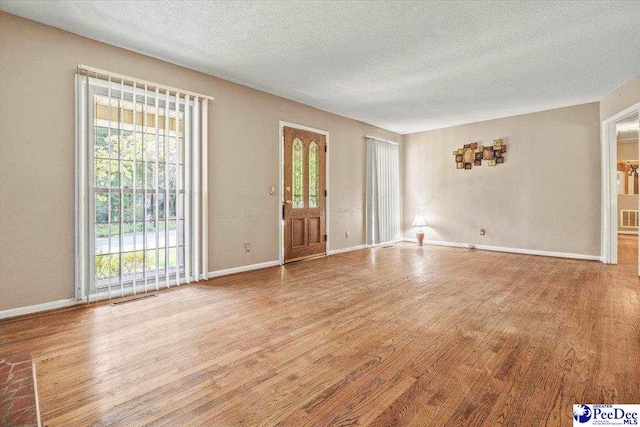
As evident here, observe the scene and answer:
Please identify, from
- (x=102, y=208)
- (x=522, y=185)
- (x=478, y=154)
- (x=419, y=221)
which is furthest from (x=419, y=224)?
(x=102, y=208)

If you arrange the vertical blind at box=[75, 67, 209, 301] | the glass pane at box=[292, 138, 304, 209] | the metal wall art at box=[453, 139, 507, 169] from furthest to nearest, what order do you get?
1. the metal wall art at box=[453, 139, 507, 169]
2. the glass pane at box=[292, 138, 304, 209]
3. the vertical blind at box=[75, 67, 209, 301]

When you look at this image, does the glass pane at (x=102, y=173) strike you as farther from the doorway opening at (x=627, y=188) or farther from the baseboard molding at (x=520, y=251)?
the doorway opening at (x=627, y=188)

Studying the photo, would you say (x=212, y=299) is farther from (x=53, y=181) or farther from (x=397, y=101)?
(x=397, y=101)

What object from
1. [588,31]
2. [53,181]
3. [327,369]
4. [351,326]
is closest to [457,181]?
[588,31]

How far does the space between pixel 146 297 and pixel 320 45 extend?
326cm

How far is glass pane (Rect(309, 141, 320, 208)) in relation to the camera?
5734mm

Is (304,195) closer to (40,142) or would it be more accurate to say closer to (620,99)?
(40,142)

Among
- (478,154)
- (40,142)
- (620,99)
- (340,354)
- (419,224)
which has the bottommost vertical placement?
(340,354)

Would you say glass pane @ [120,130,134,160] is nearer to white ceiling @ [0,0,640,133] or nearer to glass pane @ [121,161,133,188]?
glass pane @ [121,161,133,188]

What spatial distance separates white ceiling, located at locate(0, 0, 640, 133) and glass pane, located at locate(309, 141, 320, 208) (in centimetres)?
104

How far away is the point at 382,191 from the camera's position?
730 centimetres

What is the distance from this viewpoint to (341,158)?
6328 millimetres

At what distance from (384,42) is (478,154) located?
4.28 meters

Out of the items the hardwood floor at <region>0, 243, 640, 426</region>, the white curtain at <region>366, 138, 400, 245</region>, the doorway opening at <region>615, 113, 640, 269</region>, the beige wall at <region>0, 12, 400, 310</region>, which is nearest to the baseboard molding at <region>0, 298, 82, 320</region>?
the beige wall at <region>0, 12, 400, 310</region>
